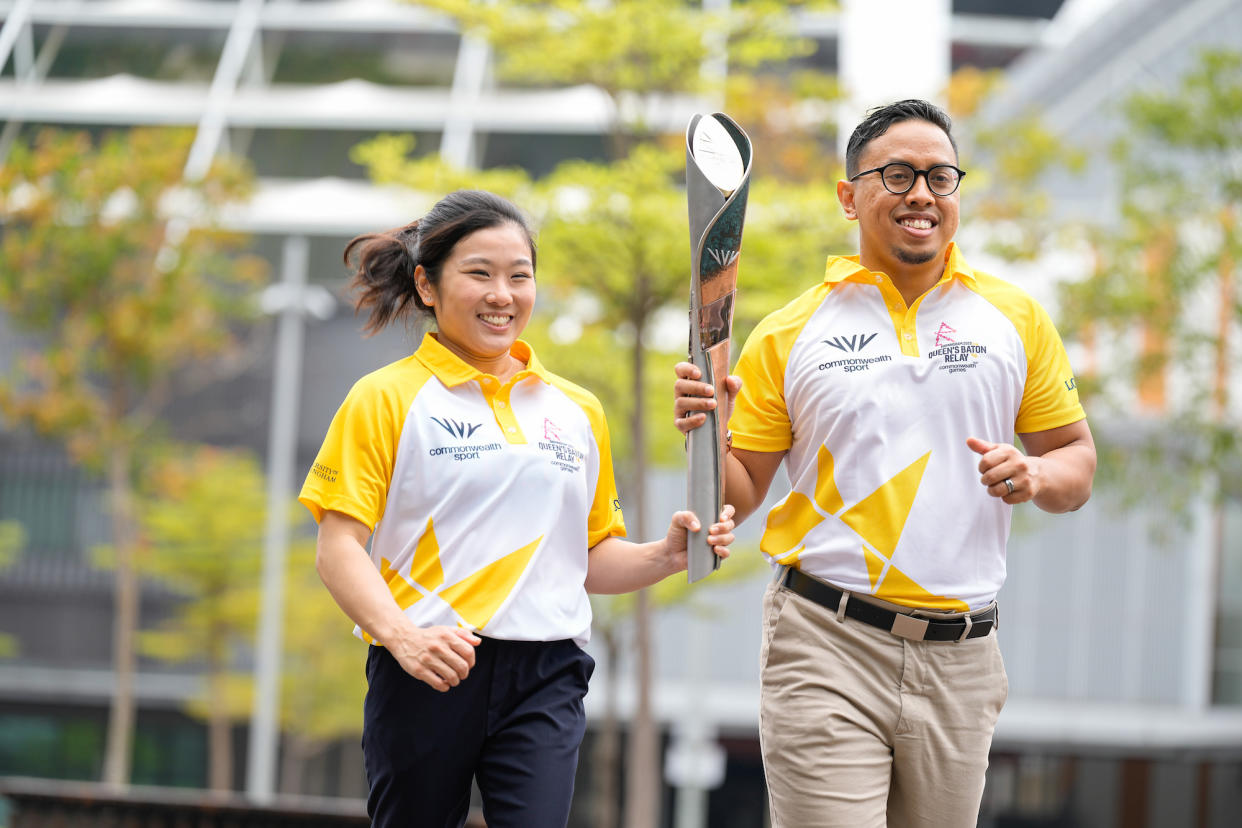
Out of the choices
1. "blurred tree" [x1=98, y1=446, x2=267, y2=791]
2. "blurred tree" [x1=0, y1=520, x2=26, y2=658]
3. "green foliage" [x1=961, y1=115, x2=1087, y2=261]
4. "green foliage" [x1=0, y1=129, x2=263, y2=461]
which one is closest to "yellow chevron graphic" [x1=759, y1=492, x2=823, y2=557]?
"green foliage" [x1=961, y1=115, x2=1087, y2=261]

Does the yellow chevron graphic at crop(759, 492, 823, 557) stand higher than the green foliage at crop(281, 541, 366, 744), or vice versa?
the yellow chevron graphic at crop(759, 492, 823, 557)

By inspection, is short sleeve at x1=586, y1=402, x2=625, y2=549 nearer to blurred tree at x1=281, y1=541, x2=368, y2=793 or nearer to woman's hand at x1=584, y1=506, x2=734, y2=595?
woman's hand at x1=584, y1=506, x2=734, y2=595

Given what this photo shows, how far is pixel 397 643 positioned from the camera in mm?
2740

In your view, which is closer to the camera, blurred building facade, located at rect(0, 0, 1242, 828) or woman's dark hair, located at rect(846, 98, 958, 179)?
woman's dark hair, located at rect(846, 98, 958, 179)

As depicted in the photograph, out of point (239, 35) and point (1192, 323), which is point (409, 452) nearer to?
point (1192, 323)

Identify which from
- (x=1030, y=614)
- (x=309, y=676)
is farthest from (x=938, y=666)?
(x=1030, y=614)

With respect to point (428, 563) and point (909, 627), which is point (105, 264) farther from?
point (909, 627)

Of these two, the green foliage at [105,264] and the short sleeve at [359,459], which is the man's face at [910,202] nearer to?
the short sleeve at [359,459]

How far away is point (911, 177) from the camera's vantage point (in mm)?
3059

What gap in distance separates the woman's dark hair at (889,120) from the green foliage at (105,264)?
1531 centimetres

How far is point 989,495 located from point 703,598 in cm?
1838

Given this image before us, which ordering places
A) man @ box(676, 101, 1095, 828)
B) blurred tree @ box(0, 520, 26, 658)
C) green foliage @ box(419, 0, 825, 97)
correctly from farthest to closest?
blurred tree @ box(0, 520, 26, 658), green foliage @ box(419, 0, 825, 97), man @ box(676, 101, 1095, 828)

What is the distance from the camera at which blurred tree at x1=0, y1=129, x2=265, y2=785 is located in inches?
665

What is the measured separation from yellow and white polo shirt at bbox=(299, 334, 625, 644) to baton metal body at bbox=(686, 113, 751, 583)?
12.1 inches
